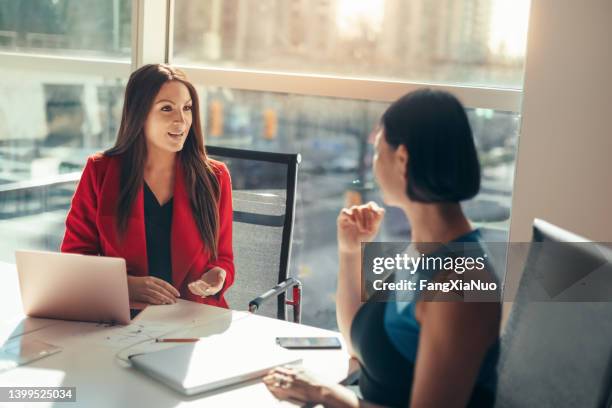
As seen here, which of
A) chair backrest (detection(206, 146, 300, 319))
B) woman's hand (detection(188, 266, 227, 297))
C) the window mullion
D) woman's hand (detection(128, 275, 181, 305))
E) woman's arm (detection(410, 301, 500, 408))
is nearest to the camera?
woman's arm (detection(410, 301, 500, 408))

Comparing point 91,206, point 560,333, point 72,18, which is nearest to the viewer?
point 560,333

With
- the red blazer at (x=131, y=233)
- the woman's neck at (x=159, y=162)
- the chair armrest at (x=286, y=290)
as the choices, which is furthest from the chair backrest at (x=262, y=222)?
the woman's neck at (x=159, y=162)

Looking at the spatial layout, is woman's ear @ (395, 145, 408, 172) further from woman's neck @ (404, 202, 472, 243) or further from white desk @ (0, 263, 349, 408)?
white desk @ (0, 263, 349, 408)

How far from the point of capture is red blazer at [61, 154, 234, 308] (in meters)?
2.34

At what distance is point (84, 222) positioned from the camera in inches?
92.2

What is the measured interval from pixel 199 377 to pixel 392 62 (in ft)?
6.25

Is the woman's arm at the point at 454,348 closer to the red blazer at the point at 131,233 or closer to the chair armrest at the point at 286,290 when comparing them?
the chair armrest at the point at 286,290

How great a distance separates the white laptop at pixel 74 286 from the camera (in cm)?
181

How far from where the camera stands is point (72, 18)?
377 centimetres

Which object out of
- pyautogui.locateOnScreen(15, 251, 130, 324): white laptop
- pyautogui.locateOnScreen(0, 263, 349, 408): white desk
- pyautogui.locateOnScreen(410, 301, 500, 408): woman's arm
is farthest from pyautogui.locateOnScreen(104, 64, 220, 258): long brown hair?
pyautogui.locateOnScreen(410, 301, 500, 408): woman's arm

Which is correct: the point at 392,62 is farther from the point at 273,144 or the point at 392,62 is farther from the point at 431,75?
the point at 273,144

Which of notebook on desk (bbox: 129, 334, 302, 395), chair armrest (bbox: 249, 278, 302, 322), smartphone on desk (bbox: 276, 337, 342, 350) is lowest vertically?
chair armrest (bbox: 249, 278, 302, 322)

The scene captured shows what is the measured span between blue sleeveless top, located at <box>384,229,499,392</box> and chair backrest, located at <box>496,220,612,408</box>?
16 cm

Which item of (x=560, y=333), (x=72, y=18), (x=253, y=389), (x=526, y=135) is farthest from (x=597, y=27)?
(x=72, y=18)
